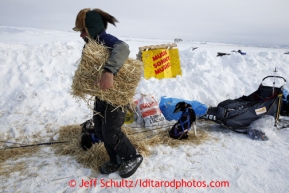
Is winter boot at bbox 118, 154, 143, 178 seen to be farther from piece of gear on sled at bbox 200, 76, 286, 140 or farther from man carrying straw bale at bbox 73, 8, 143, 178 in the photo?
piece of gear on sled at bbox 200, 76, 286, 140

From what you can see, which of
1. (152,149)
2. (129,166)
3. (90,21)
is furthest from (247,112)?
(90,21)

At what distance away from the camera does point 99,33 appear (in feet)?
7.55

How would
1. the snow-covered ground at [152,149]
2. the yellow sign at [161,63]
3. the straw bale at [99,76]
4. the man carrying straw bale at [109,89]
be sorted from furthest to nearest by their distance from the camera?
the yellow sign at [161,63] < the snow-covered ground at [152,149] < the straw bale at [99,76] < the man carrying straw bale at [109,89]

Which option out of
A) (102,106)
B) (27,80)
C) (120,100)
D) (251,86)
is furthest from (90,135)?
(251,86)

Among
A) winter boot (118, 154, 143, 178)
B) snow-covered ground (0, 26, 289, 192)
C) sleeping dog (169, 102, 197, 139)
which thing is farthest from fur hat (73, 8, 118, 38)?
sleeping dog (169, 102, 197, 139)

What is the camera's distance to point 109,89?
87.2 inches

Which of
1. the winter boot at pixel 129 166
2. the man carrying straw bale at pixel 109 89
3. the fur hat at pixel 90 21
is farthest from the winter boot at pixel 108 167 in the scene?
the fur hat at pixel 90 21

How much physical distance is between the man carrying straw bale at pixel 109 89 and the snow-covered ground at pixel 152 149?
18 centimetres

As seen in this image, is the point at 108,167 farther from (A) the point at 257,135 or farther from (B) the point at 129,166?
(A) the point at 257,135

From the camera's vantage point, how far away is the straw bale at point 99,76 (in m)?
2.16

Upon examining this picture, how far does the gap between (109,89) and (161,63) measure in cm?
548

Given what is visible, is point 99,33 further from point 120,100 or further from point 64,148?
point 64,148

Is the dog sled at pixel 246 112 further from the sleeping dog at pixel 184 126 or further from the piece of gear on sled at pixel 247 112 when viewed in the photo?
the sleeping dog at pixel 184 126

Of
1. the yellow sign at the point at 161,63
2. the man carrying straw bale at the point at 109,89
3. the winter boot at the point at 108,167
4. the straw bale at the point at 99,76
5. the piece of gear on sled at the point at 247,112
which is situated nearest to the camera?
the man carrying straw bale at the point at 109,89
